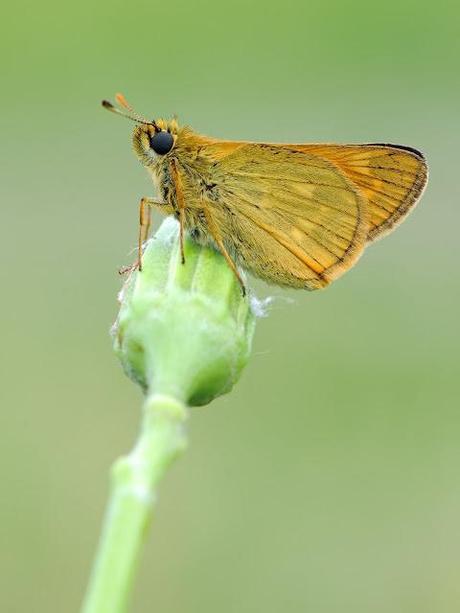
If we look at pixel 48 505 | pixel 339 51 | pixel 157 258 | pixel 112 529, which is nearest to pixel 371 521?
pixel 48 505

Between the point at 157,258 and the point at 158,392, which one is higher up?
the point at 157,258

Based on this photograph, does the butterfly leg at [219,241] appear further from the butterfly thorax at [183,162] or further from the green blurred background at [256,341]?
the green blurred background at [256,341]

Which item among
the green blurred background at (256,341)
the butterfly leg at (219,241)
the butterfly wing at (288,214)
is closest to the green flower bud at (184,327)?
the butterfly leg at (219,241)

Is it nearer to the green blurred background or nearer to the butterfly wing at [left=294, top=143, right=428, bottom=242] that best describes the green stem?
the butterfly wing at [left=294, top=143, right=428, bottom=242]

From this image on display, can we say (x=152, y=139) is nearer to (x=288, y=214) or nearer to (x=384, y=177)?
(x=288, y=214)

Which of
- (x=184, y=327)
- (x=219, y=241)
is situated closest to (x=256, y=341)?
(x=219, y=241)

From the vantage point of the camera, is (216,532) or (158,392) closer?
(158,392)

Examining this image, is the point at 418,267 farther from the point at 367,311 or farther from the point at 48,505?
the point at 48,505

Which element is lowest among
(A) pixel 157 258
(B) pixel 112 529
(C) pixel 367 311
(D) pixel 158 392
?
(B) pixel 112 529
